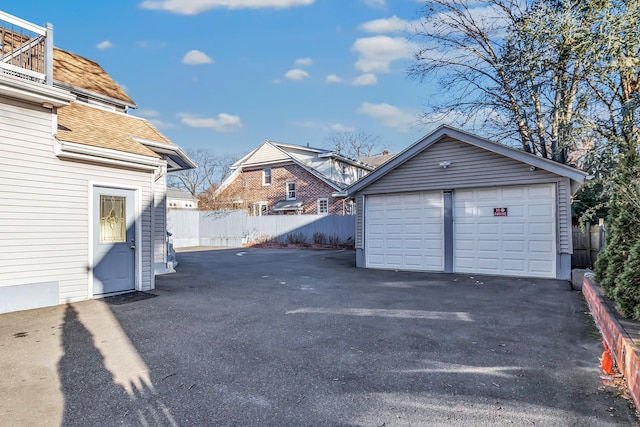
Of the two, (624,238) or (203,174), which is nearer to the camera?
(624,238)

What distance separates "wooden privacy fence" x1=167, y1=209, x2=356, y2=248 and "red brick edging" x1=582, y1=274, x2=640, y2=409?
1457cm

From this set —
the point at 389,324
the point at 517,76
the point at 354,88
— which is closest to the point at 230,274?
the point at 389,324

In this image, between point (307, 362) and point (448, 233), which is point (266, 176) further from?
point (307, 362)

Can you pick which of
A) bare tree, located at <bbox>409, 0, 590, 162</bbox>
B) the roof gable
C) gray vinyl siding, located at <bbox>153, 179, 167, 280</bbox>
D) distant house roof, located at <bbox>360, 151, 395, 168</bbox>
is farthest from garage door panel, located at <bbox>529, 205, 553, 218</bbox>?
distant house roof, located at <bbox>360, 151, 395, 168</bbox>

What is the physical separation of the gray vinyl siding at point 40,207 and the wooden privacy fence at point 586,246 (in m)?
12.7

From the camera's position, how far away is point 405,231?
1120 centimetres

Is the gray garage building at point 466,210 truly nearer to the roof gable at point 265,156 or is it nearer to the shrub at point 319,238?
the shrub at point 319,238

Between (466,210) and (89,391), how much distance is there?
9607 millimetres

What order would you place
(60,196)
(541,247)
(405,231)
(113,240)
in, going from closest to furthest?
1. (60,196)
2. (113,240)
3. (541,247)
4. (405,231)

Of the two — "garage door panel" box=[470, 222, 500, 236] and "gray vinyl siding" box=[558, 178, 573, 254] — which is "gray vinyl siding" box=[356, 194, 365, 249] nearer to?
"garage door panel" box=[470, 222, 500, 236]

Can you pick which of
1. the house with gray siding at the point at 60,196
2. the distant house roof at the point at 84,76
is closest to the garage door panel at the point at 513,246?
the house with gray siding at the point at 60,196

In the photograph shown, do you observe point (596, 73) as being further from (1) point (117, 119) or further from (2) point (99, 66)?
(2) point (99, 66)

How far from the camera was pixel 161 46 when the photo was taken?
53.9 ft

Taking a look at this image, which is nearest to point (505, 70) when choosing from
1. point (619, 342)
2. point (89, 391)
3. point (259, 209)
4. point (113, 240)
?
point (619, 342)
